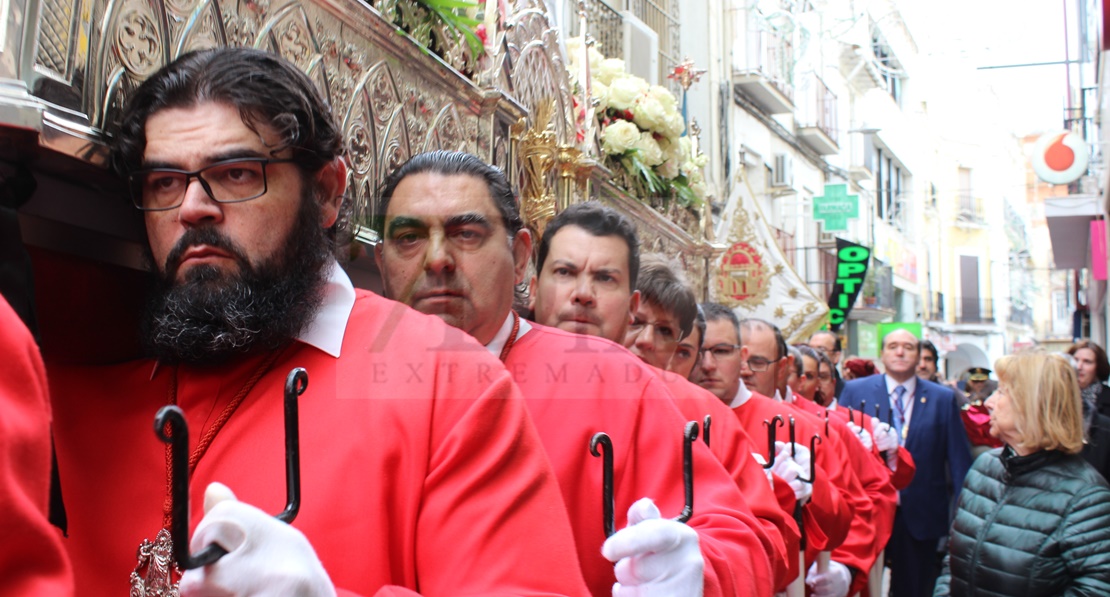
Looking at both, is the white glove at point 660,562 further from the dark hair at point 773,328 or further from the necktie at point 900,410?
the necktie at point 900,410

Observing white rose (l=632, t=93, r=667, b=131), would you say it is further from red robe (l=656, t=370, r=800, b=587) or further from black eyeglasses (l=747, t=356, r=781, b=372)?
red robe (l=656, t=370, r=800, b=587)

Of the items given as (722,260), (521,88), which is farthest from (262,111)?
(722,260)

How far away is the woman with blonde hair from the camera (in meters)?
3.79

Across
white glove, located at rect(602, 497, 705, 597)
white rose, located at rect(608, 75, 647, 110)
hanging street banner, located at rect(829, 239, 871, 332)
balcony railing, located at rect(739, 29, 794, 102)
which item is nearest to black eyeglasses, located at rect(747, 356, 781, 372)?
white rose, located at rect(608, 75, 647, 110)

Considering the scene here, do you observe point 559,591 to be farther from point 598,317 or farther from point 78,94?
point 598,317

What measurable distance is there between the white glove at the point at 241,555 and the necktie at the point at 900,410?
6.86 m

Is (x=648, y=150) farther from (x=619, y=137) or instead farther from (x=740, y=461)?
(x=740, y=461)

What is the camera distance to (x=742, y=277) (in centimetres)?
876

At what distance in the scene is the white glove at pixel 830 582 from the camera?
4844 millimetres

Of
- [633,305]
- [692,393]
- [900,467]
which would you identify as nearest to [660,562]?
[692,393]

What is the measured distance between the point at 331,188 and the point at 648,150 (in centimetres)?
313

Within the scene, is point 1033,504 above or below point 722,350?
below

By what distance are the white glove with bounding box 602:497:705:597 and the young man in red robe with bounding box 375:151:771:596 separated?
0.40 metres

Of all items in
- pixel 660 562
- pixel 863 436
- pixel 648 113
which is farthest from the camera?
pixel 863 436
